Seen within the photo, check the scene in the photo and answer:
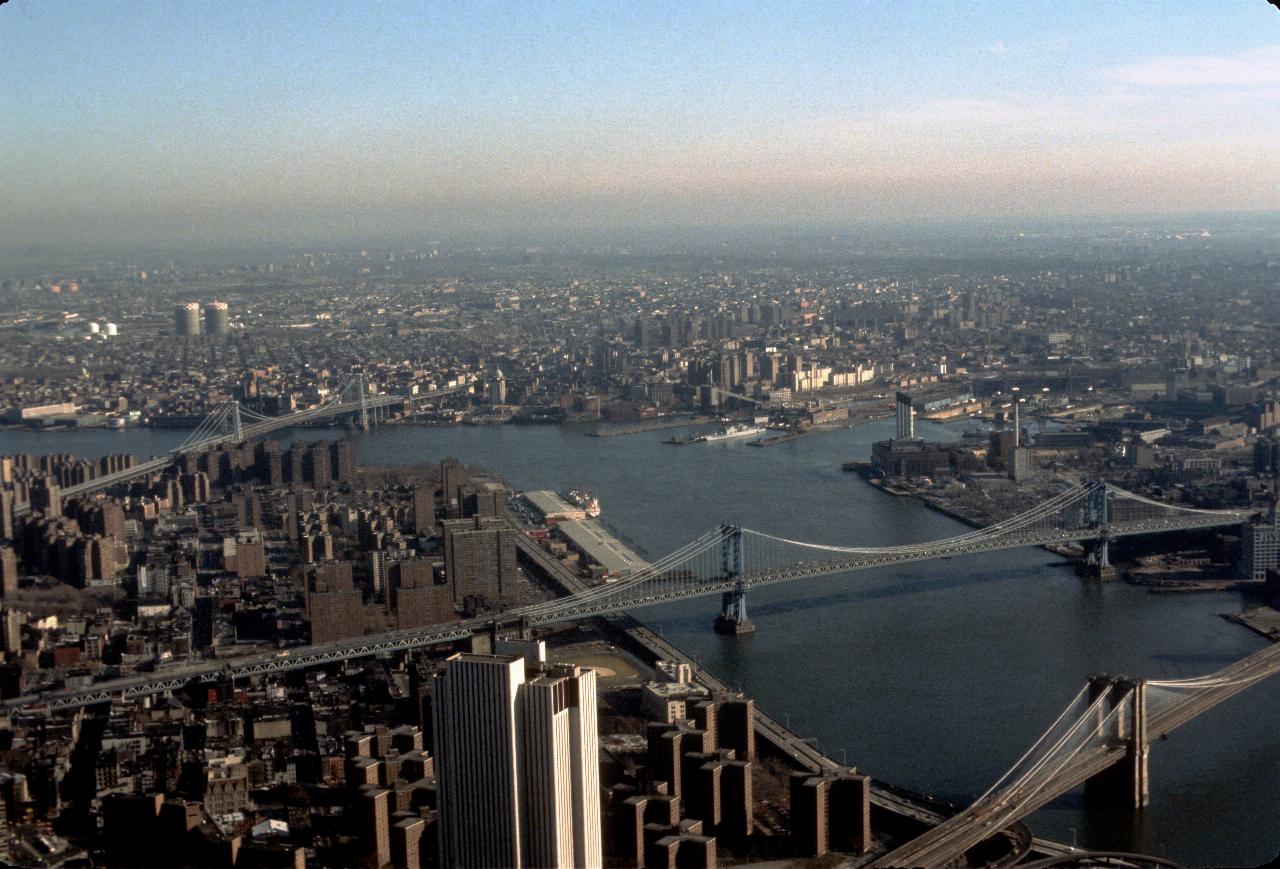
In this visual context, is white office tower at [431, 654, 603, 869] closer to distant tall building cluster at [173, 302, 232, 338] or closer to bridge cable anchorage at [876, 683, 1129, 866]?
bridge cable anchorage at [876, 683, 1129, 866]

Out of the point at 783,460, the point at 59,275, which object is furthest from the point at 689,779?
the point at 783,460

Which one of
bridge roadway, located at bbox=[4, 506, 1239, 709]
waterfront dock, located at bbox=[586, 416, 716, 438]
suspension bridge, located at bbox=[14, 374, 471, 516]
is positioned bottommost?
waterfront dock, located at bbox=[586, 416, 716, 438]

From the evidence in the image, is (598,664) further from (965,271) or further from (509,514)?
(965,271)

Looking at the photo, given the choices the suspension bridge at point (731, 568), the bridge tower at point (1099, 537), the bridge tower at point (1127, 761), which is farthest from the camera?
the bridge tower at point (1099, 537)

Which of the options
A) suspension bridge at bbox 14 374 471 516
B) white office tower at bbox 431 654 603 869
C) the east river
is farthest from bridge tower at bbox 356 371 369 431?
white office tower at bbox 431 654 603 869

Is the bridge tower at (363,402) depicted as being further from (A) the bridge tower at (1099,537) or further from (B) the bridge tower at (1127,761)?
(B) the bridge tower at (1127,761)

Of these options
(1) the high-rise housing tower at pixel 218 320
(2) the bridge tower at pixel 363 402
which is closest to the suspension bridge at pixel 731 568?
(2) the bridge tower at pixel 363 402
